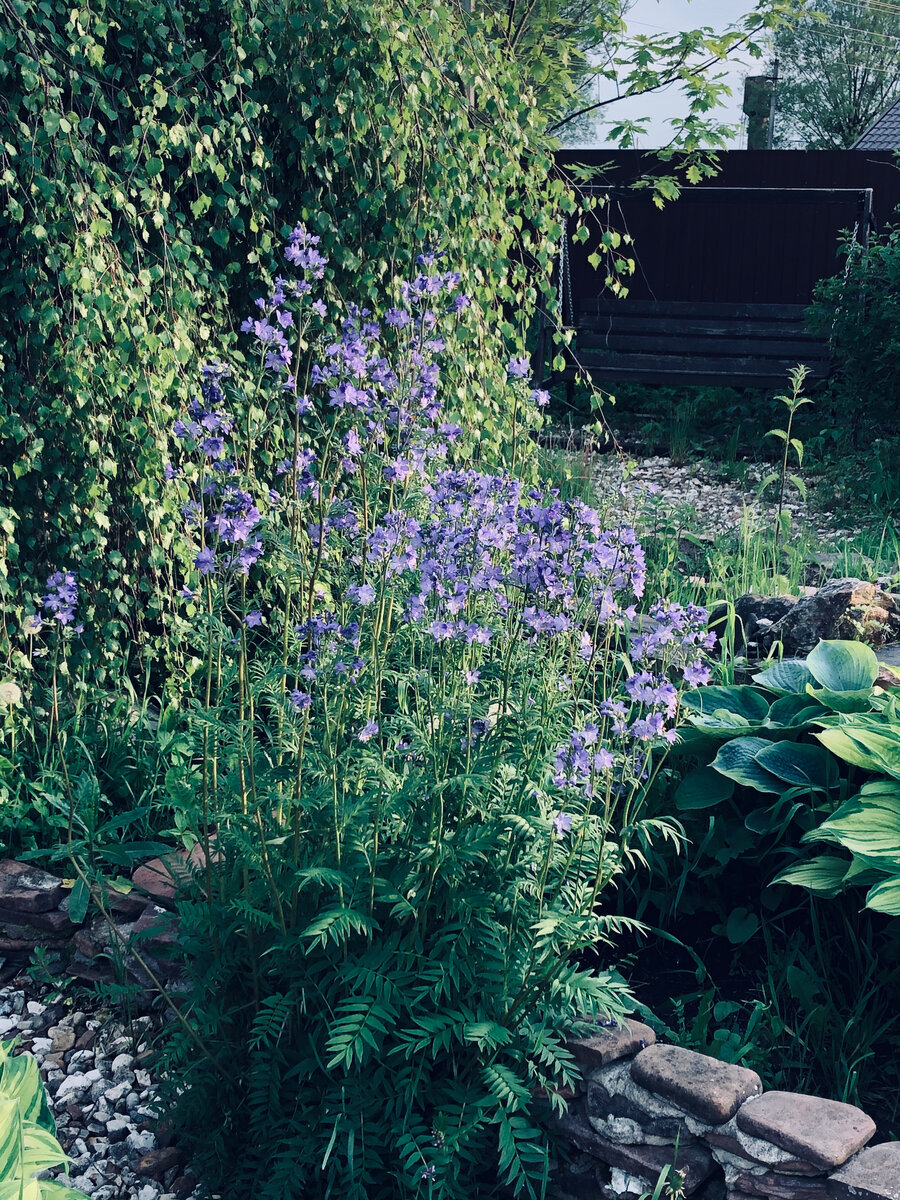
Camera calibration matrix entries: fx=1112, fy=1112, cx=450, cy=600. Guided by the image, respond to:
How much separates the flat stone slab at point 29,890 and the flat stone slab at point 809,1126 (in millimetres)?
1731

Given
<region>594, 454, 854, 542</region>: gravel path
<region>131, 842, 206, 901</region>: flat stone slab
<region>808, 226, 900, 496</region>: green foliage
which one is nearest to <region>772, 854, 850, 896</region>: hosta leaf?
<region>131, 842, 206, 901</region>: flat stone slab

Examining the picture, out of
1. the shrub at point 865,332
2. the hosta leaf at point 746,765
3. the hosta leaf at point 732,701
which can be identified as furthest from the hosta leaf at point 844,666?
the shrub at point 865,332

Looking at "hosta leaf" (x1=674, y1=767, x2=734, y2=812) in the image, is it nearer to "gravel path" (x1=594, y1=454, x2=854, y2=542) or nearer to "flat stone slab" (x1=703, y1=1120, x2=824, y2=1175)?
"flat stone slab" (x1=703, y1=1120, x2=824, y2=1175)

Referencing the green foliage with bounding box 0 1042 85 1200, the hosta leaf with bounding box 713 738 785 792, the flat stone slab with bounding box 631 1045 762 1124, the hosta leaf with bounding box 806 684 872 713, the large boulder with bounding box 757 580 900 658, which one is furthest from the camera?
the large boulder with bounding box 757 580 900 658

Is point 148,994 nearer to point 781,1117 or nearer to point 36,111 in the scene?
point 781,1117

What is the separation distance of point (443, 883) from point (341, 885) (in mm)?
213

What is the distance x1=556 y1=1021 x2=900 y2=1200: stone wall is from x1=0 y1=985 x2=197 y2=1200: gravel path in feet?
2.58

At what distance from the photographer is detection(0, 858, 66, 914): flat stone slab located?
273 centimetres

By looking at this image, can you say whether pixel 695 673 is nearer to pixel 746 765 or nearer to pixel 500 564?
pixel 500 564

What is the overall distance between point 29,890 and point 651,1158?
164 cm

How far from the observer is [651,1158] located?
190cm

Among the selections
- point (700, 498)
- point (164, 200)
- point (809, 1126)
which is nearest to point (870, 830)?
point (809, 1126)

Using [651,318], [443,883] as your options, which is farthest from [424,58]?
[651,318]

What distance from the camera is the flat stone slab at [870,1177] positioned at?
1.70 m
